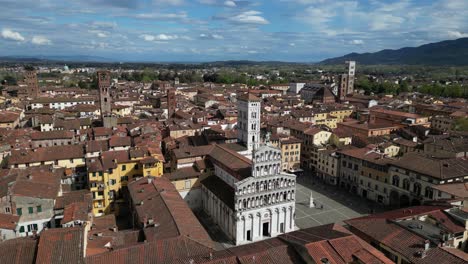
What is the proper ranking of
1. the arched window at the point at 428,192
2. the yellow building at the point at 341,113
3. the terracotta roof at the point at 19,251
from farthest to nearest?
the yellow building at the point at 341,113
the arched window at the point at 428,192
the terracotta roof at the point at 19,251

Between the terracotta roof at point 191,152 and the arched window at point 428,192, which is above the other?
the terracotta roof at point 191,152

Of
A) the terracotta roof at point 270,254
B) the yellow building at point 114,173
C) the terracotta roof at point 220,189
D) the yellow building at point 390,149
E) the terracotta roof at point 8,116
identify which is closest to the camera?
the terracotta roof at point 270,254

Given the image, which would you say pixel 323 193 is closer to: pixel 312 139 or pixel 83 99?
pixel 312 139

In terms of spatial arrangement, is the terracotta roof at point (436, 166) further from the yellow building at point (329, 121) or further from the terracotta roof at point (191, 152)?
the yellow building at point (329, 121)

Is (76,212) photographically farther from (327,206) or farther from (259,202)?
(327,206)

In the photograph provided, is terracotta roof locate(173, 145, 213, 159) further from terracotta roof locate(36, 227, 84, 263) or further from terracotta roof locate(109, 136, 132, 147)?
terracotta roof locate(36, 227, 84, 263)

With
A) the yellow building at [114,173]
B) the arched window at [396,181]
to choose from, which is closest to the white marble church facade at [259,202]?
the yellow building at [114,173]

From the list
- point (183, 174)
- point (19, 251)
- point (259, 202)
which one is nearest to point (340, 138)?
point (259, 202)

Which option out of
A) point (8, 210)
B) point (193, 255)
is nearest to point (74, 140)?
point (8, 210)
